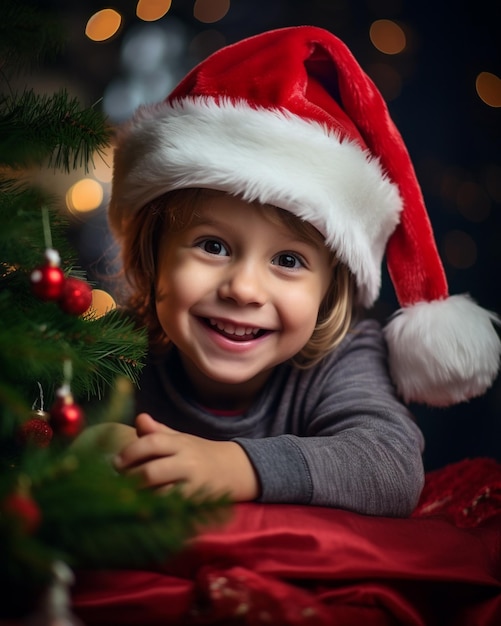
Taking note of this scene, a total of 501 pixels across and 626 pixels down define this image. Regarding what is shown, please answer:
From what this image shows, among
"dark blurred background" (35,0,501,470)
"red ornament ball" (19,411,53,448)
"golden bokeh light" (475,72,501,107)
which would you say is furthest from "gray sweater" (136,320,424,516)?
"golden bokeh light" (475,72,501,107)

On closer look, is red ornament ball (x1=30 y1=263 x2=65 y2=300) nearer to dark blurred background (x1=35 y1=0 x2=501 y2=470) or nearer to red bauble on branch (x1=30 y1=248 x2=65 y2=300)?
red bauble on branch (x1=30 y1=248 x2=65 y2=300)

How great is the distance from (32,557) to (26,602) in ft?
0.44

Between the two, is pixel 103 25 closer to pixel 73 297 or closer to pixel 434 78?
pixel 434 78

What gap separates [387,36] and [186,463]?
1143mm

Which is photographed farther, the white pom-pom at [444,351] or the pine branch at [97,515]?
the white pom-pom at [444,351]

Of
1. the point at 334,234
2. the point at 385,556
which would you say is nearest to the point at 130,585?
the point at 385,556

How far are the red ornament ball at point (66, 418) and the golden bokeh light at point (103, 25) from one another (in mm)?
1273

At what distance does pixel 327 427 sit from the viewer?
1.10 meters

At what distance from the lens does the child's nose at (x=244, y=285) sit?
1.03 metres


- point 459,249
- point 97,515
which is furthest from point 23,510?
point 459,249

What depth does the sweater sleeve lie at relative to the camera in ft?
2.89

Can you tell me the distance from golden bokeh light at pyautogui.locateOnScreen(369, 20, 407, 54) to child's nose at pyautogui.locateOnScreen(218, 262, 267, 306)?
0.77 metres

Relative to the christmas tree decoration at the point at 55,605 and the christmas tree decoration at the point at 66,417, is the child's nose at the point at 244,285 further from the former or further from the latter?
the christmas tree decoration at the point at 55,605

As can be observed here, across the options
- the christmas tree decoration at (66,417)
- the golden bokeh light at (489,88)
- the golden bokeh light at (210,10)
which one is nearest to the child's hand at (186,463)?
the christmas tree decoration at (66,417)
